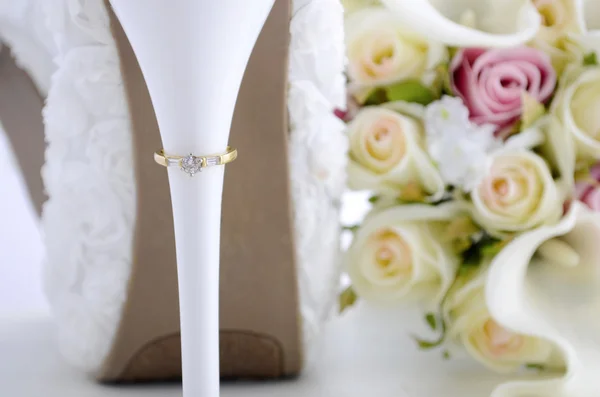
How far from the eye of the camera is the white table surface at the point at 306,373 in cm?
53

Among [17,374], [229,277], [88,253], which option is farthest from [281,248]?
[17,374]

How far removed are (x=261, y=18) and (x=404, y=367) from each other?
1.13 feet

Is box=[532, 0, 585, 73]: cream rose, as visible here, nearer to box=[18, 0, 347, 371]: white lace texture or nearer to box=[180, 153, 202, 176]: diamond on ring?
box=[18, 0, 347, 371]: white lace texture

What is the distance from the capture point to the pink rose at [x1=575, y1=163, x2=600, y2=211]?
0.53 m

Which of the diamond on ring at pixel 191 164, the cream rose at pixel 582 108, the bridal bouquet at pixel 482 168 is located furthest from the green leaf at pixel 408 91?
the diamond on ring at pixel 191 164

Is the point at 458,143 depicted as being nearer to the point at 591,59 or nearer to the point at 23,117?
the point at 591,59

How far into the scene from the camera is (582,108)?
0.53 metres

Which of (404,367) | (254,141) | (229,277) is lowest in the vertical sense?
(404,367)

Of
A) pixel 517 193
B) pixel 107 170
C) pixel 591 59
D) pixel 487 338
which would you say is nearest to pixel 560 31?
pixel 591 59

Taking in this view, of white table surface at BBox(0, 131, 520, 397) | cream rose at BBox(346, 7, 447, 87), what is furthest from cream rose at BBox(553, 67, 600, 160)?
white table surface at BBox(0, 131, 520, 397)

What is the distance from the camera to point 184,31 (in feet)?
1.14

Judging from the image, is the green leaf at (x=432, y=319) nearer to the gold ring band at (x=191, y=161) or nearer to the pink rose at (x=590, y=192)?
the pink rose at (x=590, y=192)

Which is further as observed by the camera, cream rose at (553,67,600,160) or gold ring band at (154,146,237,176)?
cream rose at (553,67,600,160)

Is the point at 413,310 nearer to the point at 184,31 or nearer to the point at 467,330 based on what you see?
the point at 467,330
